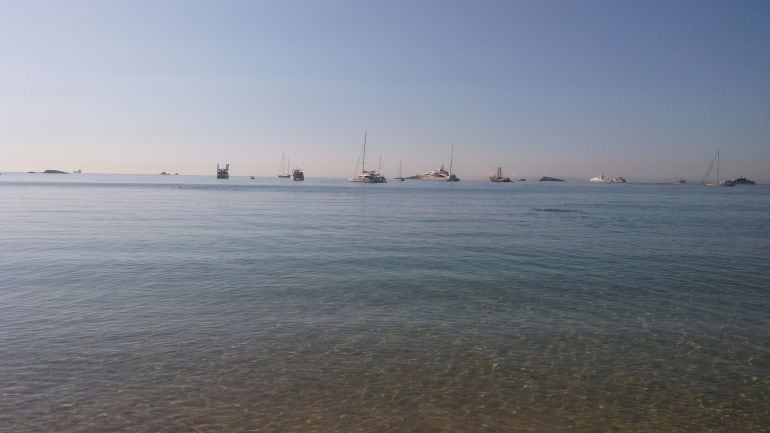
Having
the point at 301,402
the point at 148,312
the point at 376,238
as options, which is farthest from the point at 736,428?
the point at 376,238

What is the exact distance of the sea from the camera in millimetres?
9203

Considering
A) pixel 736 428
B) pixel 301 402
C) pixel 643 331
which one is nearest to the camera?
pixel 736 428

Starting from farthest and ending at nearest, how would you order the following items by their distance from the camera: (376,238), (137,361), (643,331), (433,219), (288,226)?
(433,219) < (288,226) < (376,238) < (643,331) < (137,361)

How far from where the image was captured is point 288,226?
1684 inches

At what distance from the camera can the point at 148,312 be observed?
15289mm

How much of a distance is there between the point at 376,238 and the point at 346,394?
83.6ft

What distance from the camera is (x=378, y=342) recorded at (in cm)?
1295

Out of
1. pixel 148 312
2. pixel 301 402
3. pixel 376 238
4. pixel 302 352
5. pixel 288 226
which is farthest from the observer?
pixel 288 226

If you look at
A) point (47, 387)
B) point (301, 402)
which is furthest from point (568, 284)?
point (47, 387)

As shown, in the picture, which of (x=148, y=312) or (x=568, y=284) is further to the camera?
(x=568, y=284)

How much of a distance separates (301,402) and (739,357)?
11.2 m

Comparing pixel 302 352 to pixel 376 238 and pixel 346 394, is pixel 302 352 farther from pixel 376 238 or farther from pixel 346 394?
pixel 376 238

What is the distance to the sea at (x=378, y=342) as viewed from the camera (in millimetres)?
9203

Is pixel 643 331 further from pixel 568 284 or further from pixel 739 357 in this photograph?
pixel 568 284
